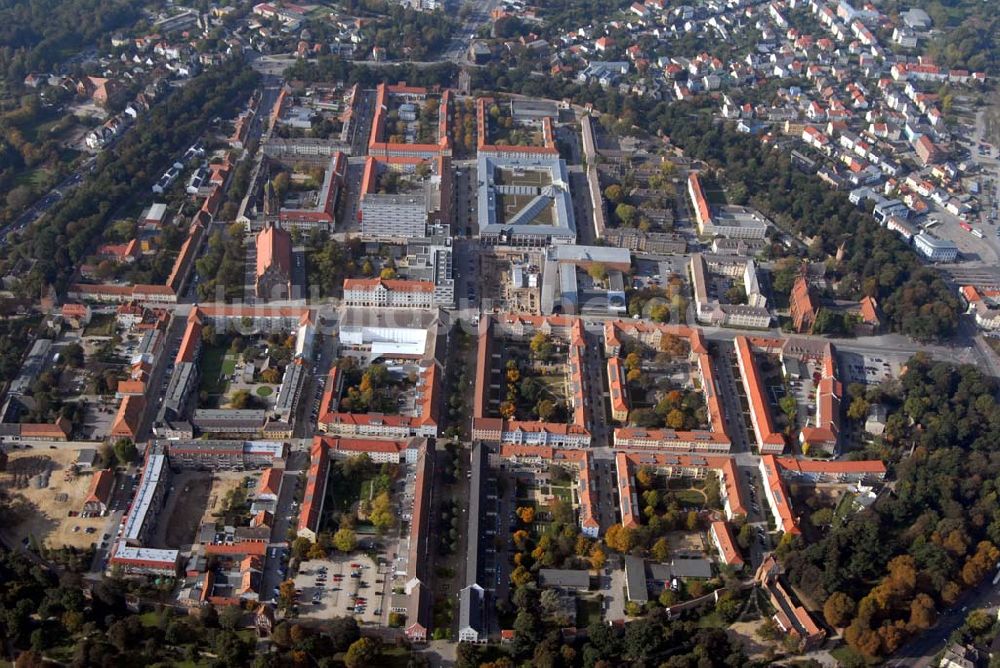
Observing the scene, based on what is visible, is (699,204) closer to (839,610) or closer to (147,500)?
(839,610)

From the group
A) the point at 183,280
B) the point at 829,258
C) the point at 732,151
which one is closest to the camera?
the point at 183,280

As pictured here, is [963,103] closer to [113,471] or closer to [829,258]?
[829,258]

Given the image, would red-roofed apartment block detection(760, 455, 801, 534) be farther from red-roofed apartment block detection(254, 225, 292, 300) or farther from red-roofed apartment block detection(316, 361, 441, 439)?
red-roofed apartment block detection(254, 225, 292, 300)

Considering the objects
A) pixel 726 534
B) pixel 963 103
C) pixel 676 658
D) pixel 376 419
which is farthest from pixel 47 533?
pixel 963 103

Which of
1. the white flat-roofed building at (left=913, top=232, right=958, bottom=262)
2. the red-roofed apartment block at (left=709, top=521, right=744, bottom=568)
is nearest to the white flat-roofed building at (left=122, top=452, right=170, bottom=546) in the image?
the red-roofed apartment block at (left=709, top=521, right=744, bottom=568)

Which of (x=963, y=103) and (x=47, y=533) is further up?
(x=963, y=103)

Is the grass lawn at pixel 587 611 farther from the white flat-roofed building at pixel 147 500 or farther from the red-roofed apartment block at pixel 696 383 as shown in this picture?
the white flat-roofed building at pixel 147 500

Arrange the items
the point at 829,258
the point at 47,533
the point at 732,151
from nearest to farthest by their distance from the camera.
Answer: the point at 47,533, the point at 829,258, the point at 732,151

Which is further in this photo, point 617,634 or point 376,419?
point 376,419
